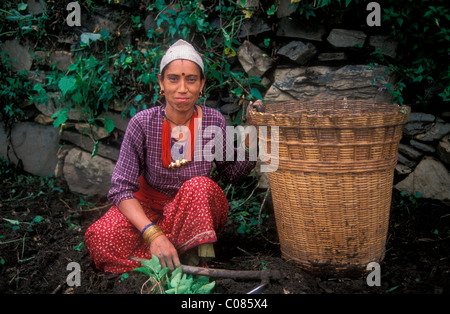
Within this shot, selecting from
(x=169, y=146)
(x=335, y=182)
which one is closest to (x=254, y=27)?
(x=169, y=146)

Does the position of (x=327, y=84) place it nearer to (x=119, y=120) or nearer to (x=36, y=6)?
(x=119, y=120)

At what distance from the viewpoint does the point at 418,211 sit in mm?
2779

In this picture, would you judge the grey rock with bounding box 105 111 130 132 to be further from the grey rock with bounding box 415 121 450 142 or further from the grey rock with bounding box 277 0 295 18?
the grey rock with bounding box 415 121 450 142

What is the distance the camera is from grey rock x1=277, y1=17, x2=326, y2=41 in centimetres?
287

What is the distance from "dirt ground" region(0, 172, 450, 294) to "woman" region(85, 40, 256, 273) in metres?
0.20

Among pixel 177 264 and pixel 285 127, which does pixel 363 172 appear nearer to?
pixel 285 127

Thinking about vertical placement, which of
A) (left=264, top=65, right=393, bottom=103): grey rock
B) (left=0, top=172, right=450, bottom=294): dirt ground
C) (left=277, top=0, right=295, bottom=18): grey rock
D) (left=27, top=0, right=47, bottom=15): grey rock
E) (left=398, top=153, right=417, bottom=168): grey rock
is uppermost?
(left=27, top=0, right=47, bottom=15): grey rock

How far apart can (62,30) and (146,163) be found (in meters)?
1.98

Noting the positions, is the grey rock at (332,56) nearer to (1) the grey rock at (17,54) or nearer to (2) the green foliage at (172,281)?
(2) the green foliage at (172,281)

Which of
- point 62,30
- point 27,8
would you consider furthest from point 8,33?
point 62,30

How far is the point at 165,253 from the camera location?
199 centimetres

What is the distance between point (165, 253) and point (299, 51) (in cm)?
180

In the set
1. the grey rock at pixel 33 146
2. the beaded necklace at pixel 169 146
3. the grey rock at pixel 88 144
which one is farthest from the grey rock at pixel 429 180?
the grey rock at pixel 33 146

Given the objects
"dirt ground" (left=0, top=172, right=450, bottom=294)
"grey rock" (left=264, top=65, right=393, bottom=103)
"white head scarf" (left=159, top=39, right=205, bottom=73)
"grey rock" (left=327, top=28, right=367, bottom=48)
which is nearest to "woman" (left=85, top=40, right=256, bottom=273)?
"white head scarf" (left=159, top=39, right=205, bottom=73)
